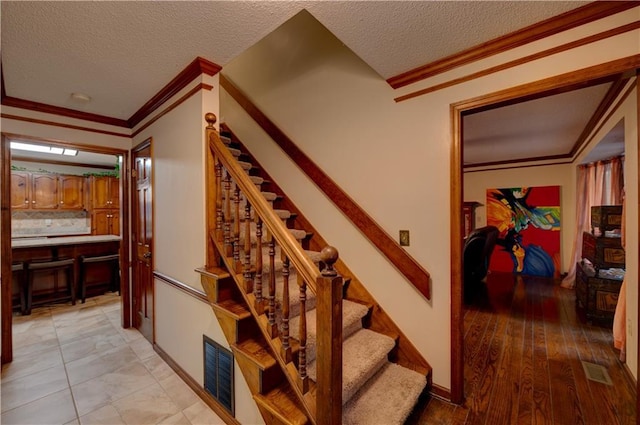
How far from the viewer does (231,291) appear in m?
1.78

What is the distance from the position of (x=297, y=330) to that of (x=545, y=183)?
20.0ft

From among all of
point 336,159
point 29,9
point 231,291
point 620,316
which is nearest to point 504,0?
point 336,159

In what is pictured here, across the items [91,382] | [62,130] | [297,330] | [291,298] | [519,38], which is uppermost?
[519,38]

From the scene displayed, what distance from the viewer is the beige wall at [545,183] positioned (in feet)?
16.7

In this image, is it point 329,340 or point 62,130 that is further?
point 62,130

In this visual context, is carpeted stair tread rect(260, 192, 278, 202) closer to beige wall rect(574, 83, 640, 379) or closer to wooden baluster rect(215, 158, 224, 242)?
wooden baluster rect(215, 158, 224, 242)

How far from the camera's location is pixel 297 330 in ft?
5.30

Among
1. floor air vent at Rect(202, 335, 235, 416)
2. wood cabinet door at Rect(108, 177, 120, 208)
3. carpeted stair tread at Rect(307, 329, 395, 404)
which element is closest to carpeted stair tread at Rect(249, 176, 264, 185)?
floor air vent at Rect(202, 335, 235, 416)

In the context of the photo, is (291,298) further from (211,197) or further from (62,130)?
(62,130)

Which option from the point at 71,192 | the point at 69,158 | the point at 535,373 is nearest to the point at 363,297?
the point at 535,373

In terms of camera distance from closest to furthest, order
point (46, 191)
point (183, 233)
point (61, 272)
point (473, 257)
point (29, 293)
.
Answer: point (183, 233) → point (29, 293) → point (473, 257) → point (61, 272) → point (46, 191)

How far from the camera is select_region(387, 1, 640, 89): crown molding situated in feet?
4.18

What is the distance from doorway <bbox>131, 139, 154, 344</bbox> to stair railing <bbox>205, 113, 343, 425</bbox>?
1209mm

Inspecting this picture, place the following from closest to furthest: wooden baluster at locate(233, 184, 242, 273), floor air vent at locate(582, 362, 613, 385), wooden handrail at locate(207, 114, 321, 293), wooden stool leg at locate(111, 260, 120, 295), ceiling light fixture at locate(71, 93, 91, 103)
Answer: wooden handrail at locate(207, 114, 321, 293)
wooden baluster at locate(233, 184, 242, 273)
floor air vent at locate(582, 362, 613, 385)
ceiling light fixture at locate(71, 93, 91, 103)
wooden stool leg at locate(111, 260, 120, 295)
